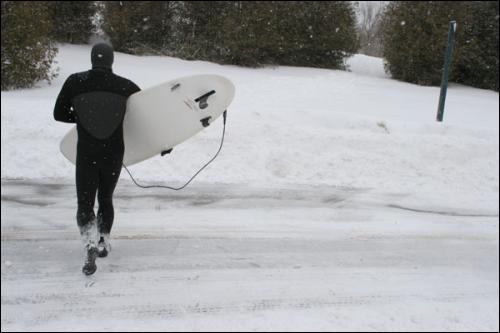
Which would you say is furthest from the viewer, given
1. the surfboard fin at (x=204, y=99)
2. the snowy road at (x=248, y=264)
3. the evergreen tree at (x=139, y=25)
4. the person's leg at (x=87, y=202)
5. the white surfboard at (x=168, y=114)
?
the evergreen tree at (x=139, y=25)

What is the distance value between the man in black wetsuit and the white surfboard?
0.54 m

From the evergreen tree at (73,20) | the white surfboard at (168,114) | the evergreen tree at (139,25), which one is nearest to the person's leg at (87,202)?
the white surfboard at (168,114)

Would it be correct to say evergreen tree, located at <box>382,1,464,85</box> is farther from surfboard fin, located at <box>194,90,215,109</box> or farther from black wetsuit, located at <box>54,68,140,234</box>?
black wetsuit, located at <box>54,68,140,234</box>

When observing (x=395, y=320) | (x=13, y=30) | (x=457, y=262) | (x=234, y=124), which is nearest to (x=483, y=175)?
(x=457, y=262)

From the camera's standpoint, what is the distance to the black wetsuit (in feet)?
10.8

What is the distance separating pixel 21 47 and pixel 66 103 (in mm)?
6681

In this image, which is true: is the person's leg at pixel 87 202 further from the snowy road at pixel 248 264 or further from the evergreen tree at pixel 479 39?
the evergreen tree at pixel 479 39

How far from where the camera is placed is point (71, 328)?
3.00 m

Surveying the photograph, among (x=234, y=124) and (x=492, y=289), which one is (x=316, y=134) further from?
(x=492, y=289)

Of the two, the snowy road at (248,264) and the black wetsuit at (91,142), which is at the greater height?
the black wetsuit at (91,142)

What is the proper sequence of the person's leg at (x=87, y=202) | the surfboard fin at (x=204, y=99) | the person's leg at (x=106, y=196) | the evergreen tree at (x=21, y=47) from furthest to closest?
the evergreen tree at (x=21, y=47), the surfboard fin at (x=204, y=99), the person's leg at (x=106, y=196), the person's leg at (x=87, y=202)

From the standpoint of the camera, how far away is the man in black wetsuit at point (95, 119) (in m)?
3.30

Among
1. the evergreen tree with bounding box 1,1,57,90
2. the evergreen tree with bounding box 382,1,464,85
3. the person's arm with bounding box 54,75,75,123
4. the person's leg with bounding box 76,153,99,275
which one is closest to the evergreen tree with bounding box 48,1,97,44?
the evergreen tree with bounding box 1,1,57,90

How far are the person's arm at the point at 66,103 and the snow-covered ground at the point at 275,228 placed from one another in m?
1.31
